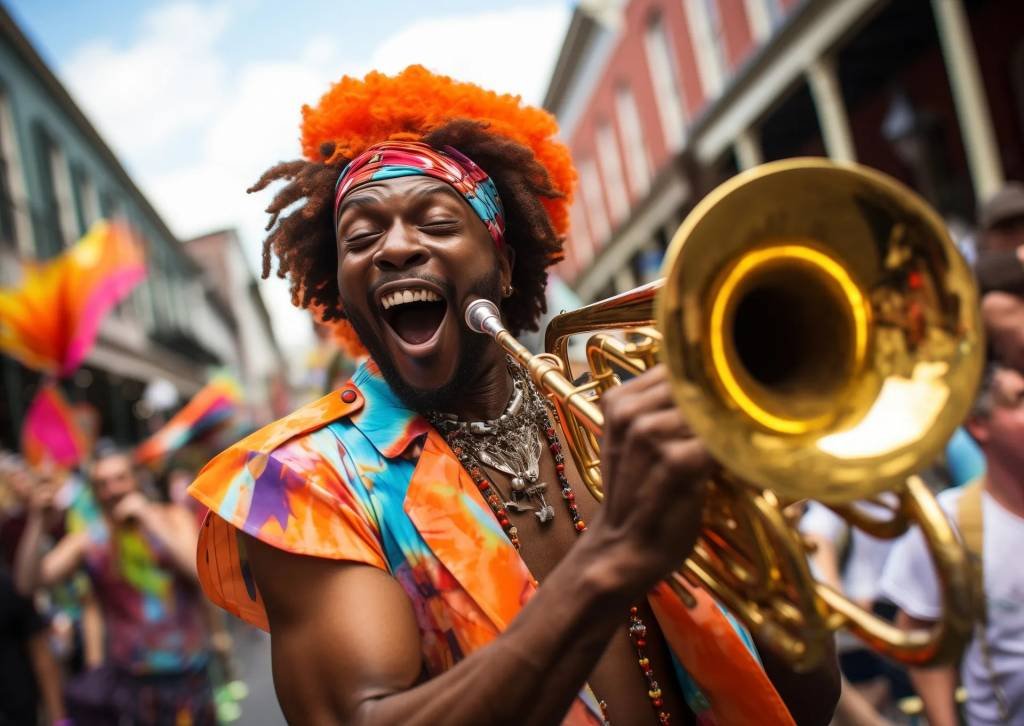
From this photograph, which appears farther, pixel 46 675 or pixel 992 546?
pixel 46 675

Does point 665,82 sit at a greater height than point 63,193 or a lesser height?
lesser

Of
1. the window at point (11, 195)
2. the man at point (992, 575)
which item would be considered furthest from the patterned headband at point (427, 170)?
the window at point (11, 195)

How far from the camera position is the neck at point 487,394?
212 centimetres

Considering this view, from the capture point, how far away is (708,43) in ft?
57.6

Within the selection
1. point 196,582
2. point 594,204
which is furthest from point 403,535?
point 594,204

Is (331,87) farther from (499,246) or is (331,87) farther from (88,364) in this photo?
(88,364)

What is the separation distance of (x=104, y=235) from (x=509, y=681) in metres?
7.00

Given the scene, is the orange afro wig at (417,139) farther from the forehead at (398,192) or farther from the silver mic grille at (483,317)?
the silver mic grille at (483,317)

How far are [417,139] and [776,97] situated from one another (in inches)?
549

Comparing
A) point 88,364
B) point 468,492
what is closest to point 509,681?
point 468,492

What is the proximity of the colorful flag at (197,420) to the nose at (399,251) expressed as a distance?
6.79 metres

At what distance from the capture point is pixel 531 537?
6.63 ft

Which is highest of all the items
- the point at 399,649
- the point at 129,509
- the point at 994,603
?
the point at 399,649

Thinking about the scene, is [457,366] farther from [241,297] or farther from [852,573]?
[241,297]
